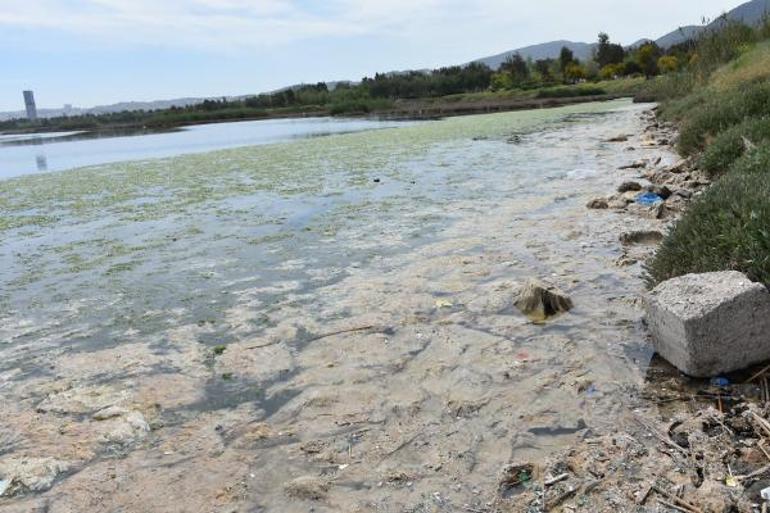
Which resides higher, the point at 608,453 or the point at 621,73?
the point at 621,73

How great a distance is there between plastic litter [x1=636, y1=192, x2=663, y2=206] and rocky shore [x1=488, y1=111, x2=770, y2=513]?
6.62m

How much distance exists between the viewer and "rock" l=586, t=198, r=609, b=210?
1116 cm

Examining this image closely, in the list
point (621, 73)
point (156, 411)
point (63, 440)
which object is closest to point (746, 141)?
point (156, 411)

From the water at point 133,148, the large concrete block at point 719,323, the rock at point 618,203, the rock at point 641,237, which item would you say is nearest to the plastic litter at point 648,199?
the rock at point 618,203

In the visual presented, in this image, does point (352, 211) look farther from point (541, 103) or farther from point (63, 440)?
point (541, 103)

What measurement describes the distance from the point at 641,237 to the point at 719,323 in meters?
4.63

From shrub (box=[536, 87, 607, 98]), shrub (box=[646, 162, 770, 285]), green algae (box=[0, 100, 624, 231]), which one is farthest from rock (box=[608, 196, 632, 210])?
shrub (box=[536, 87, 607, 98])

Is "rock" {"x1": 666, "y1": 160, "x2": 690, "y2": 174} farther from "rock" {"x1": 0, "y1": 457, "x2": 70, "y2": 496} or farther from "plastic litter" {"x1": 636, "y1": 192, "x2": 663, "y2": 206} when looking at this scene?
"rock" {"x1": 0, "y1": 457, "x2": 70, "y2": 496}

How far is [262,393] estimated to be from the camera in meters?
5.29

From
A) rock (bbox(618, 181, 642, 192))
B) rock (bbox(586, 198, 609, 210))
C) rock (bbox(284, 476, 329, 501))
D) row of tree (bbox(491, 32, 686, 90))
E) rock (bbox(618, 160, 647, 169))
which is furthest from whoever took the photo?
row of tree (bbox(491, 32, 686, 90))

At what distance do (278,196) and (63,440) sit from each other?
37.7 feet

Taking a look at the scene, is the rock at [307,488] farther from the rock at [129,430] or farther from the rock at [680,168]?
the rock at [680,168]

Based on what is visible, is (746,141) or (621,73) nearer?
(746,141)

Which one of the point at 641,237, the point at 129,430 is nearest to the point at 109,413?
the point at 129,430
